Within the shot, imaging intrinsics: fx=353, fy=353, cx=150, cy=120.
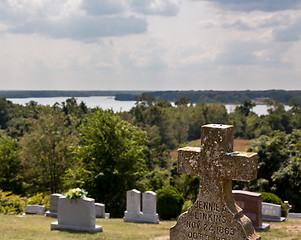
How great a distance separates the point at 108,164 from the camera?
971 inches

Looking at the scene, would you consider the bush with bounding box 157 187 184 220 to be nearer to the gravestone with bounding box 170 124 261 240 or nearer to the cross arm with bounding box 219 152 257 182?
the gravestone with bounding box 170 124 261 240

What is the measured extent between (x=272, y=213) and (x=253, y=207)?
3.12 metres

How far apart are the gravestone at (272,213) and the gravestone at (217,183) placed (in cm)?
1159

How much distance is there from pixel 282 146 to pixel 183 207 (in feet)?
36.6

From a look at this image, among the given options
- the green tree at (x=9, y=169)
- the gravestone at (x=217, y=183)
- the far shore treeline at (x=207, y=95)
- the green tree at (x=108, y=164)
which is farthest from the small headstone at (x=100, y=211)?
the far shore treeline at (x=207, y=95)

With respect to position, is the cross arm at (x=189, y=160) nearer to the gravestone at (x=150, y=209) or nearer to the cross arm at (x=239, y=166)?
the cross arm at (x=239, y=166)

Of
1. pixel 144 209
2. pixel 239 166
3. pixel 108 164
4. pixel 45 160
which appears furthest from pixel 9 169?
pixel 239 166

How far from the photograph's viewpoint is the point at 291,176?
1005 inches

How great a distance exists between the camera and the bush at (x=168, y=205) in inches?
795

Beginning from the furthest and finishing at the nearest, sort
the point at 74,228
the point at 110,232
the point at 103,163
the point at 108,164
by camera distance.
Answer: the point at 108,164 < the point at 103,163 < the point at 74,228 < the point at 110,232

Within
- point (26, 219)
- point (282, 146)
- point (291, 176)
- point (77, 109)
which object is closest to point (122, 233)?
point (26, 219)

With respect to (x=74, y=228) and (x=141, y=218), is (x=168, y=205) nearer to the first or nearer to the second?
(x=141, y=218)

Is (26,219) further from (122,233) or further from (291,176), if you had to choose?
(291,176)

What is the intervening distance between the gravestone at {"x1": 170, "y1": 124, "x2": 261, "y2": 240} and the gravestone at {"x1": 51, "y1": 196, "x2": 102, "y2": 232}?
7.57 meters
